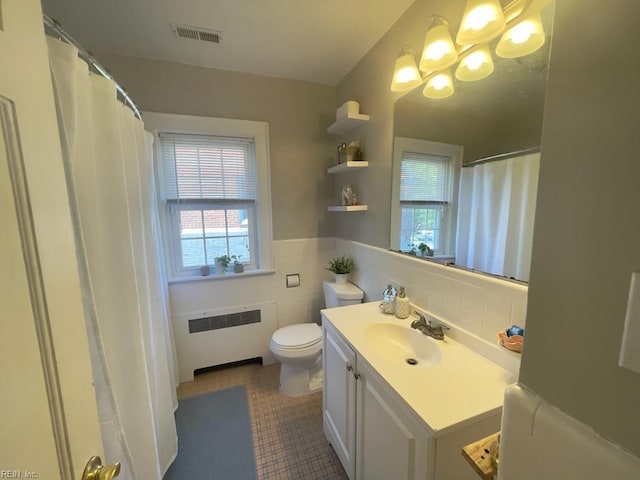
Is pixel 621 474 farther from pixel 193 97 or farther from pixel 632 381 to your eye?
pixel 193 97

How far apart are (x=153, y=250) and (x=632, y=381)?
5.67 feet

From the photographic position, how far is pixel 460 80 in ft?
3.87

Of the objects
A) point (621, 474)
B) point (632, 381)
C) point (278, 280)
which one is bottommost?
point (278, 280)

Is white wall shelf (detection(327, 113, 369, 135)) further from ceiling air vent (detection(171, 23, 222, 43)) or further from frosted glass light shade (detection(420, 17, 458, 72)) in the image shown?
ceiling air vent (detection(171, 23, 222, 43))

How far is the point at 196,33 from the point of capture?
1.60 m

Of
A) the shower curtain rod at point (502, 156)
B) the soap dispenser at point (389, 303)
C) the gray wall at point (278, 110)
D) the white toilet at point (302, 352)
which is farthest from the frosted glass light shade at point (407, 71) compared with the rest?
the white toilet at point (302, 352)

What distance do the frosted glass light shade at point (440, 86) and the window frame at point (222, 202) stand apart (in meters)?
1.29

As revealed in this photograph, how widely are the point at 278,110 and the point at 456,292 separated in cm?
191

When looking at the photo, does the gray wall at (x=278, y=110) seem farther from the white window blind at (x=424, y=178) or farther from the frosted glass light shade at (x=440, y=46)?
the frosted glass light shade at (x=440, y=46)

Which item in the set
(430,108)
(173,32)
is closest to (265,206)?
(173,32)

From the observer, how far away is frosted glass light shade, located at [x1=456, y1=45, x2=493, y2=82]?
3.42ft

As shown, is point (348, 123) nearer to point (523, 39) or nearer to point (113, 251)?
point (523, 39)

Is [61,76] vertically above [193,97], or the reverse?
[193,97]

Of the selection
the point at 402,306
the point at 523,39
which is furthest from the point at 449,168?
the point at 402,306
